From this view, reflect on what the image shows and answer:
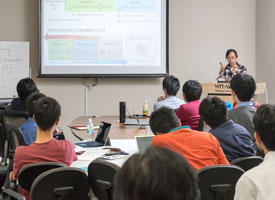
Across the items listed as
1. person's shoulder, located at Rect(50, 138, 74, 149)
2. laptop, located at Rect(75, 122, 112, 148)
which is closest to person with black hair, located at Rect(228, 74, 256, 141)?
laptop, located at Rect(75, 122, 112, 148)

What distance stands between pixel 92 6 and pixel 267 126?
16.5ft

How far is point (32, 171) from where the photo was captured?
204 cm

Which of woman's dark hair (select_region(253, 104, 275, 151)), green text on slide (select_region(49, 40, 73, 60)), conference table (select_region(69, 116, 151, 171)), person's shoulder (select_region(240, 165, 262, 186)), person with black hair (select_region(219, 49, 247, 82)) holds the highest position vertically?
green text on slide (select_region(49, 40, 73, 60))

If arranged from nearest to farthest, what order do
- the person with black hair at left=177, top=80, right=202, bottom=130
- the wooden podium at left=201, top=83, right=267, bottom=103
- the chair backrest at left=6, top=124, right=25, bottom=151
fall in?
the chair backrest at left=6, top=124, right=25, bottom=151, the person with black hair at left=177, top=80, right=202, bottom=130, the wooden podium at left=201, top=83, right=267, bottom=103

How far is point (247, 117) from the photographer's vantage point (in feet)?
9.61

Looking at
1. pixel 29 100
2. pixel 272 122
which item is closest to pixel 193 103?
pixel 29 100

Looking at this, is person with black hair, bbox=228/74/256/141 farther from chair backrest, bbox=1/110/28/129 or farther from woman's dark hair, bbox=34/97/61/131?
chair backrest, bbox=1/110/28/129

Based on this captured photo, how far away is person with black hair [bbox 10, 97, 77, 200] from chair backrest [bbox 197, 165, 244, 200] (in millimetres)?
862

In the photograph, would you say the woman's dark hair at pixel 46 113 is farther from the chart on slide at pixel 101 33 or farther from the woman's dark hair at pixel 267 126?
the chart on slide at pixel 101 33

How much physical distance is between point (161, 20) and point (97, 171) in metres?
4.56

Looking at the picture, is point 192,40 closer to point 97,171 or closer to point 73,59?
point 73,59

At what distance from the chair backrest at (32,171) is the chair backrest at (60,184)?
0.10 meters

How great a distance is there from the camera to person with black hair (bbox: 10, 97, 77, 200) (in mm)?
2215

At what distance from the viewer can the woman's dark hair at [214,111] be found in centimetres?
254
